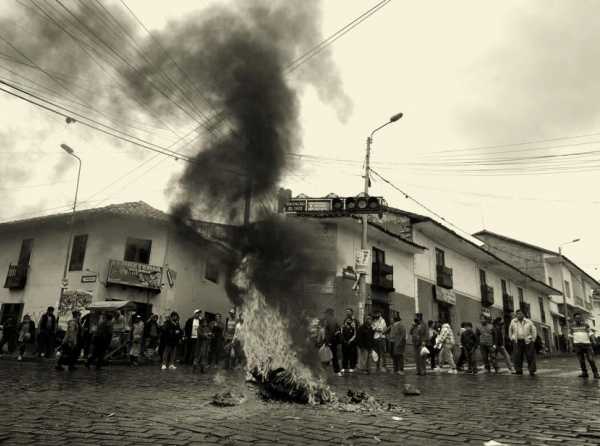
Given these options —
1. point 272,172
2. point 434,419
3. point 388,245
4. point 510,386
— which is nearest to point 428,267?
point 388,245

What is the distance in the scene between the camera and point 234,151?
29.2ft

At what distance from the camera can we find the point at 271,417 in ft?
18.4

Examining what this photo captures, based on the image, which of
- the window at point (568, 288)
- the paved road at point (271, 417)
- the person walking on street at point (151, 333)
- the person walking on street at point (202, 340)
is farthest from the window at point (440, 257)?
the window at point (568, 288)

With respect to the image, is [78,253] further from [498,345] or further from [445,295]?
[445,295]

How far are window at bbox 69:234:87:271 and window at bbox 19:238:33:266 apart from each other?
161 inches

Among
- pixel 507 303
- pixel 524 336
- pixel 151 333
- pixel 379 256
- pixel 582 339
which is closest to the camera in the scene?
pixel 582 339

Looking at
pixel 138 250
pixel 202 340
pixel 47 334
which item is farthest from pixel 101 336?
pixel 138 250

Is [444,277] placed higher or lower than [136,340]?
higher

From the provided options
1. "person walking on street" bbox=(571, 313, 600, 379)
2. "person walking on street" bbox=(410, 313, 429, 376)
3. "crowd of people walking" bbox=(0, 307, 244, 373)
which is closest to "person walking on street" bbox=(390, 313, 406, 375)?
"person walking on street" bbox=(410, 313, 429, 376)

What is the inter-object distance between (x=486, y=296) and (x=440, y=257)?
6.33 m

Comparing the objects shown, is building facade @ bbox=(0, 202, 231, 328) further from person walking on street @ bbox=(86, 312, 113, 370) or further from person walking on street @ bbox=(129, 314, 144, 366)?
person walking on street @ bbox=(86, 312, 113, 370)

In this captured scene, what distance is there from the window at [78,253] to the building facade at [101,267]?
40 mm

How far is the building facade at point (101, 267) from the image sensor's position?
2178 cm

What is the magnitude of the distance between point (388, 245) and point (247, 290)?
751 inches
